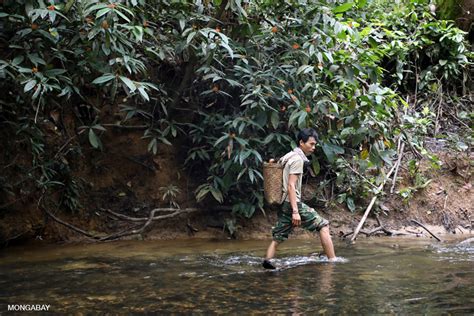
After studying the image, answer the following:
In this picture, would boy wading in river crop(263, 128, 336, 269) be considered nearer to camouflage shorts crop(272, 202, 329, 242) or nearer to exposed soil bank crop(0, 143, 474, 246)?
camouflage shorts crop(272, 202, 329, 242)

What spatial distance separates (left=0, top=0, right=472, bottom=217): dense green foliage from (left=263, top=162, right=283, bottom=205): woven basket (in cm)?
79

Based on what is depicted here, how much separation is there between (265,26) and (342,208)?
307 centimetres

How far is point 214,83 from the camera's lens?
24.5 ft

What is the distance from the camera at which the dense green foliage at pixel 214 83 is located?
5859 mm

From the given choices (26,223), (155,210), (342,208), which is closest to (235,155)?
(155,210)

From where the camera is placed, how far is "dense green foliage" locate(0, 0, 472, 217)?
19.2ft

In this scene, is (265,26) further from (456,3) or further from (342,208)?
(456,3)

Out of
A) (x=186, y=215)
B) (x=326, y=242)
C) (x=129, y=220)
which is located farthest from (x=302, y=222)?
(x=129, y=220)

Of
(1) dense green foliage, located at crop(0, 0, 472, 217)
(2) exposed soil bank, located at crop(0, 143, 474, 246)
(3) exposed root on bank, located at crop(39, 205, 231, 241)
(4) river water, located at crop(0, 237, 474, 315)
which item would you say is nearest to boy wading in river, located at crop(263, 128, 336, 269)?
(4) river water, located at crop(0, 237, 474, 315)

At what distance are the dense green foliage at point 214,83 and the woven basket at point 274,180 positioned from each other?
794mm

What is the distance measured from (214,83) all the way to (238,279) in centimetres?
327

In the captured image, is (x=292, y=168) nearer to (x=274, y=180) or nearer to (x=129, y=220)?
(x=274, y=180)

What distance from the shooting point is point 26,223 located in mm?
7512

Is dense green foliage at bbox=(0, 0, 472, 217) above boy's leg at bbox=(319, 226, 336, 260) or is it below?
above
